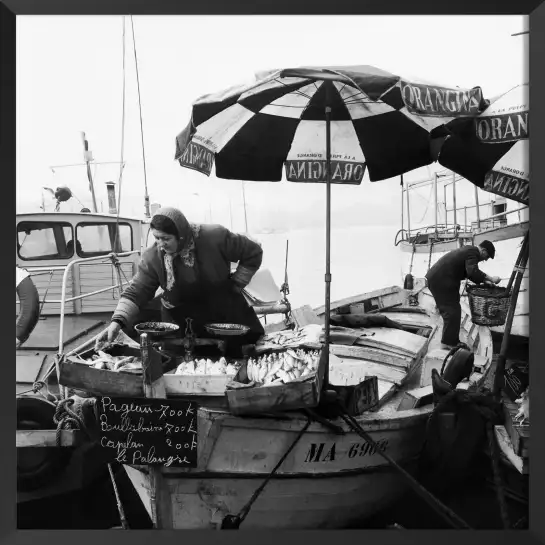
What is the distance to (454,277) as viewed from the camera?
199 inches

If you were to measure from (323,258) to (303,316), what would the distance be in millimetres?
1847

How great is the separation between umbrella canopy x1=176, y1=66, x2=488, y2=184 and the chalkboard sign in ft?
6.10

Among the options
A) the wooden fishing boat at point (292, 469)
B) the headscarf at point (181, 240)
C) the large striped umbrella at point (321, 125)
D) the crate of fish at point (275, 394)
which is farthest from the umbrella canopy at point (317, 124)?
the wooden fishing boat at point (292, 469)

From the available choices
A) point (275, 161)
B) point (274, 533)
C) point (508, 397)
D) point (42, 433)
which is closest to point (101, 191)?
point (275, 161)

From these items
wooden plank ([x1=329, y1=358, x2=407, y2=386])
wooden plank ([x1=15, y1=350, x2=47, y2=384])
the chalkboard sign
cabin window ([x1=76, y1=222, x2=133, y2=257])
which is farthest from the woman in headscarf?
cabin window ([x1=76, y1=222, x2=133, y2=257])

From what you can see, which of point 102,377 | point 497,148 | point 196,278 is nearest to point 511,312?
point 497,148

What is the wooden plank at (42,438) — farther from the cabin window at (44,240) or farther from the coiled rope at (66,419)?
the cabin window at (44,240)

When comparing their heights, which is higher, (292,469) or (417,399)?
(417,399)

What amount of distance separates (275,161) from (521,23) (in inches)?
85.2

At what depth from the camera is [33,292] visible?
172 inches

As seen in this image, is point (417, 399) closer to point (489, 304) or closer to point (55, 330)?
point (489, 304)

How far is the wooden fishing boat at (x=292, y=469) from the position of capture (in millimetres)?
3277

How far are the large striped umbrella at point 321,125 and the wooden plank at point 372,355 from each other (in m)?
1.17

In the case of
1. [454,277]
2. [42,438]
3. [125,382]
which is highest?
[454,277]
